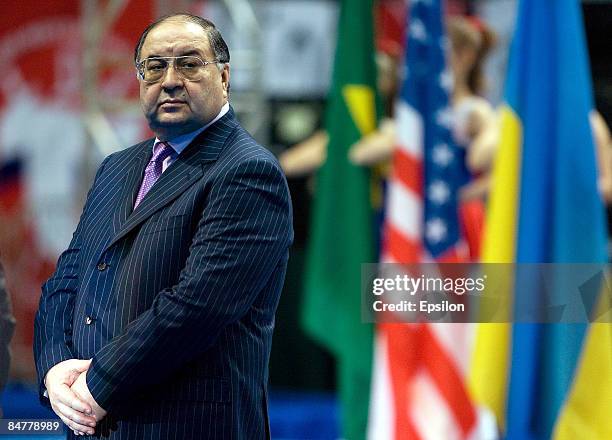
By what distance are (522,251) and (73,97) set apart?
3745 mm

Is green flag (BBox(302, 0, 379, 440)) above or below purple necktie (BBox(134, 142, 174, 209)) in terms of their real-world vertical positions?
above

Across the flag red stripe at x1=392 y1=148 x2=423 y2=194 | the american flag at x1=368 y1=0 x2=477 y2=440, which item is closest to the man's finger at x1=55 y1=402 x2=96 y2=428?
the american flag at x1=368 y1=0 x2=477 y2=440

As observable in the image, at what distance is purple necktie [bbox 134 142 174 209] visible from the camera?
2.64 m

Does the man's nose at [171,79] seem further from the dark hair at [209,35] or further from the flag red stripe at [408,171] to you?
the flag red stripe at [408,171]

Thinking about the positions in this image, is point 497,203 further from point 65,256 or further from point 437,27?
point 65,256

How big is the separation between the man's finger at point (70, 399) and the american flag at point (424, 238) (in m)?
2.58

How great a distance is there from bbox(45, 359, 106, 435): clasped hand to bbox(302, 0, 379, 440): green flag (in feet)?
10.3

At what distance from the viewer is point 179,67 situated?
252cm

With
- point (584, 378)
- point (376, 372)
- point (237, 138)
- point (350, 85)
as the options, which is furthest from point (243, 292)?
point (350, 85)

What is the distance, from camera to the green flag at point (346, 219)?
5.62 meters

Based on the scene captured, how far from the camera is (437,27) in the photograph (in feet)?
17.1

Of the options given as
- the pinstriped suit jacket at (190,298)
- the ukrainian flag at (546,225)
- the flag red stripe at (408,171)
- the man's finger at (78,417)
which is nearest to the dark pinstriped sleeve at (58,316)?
the pinstriped suit jacket at (190,298)

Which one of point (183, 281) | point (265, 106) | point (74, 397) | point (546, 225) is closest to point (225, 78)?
point (183, 281)

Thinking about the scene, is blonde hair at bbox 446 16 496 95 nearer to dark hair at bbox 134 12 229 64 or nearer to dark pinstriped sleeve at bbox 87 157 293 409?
A: dark hair at bbox 134 12 229 64
